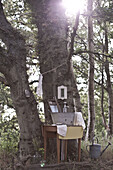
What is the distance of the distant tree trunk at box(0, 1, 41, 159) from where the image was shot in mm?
5119

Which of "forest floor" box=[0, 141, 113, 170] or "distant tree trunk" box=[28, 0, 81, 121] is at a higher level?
"distant tree trunk" box=[28, 0, 81, 121]

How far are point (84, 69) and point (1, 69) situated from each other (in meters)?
5.09

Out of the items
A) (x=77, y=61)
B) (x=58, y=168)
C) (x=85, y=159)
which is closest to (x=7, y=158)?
(x=58, y=168)

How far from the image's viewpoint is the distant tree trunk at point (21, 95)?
5.12 m

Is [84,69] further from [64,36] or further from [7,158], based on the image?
[7,158]

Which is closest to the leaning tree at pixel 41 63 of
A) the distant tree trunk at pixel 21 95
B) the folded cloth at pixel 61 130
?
the distant tree trunk at pixel 21 95

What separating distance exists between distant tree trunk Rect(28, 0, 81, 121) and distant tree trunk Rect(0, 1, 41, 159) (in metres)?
0.45

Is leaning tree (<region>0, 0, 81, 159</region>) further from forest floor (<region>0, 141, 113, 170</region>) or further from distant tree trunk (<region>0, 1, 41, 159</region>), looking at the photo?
forest floor (<region>0, 141, 113, 170</region>)

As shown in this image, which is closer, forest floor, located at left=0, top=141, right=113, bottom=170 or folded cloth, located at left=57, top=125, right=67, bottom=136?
folded cloth, located at left=57, top=125, right=67, bottom=136

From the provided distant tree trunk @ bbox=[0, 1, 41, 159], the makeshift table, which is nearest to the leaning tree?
distant tree trunk @ bbox=[0, 1, 41, 159]

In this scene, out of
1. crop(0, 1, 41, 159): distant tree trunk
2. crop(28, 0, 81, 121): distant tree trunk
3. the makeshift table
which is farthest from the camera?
crop(28, 0, 81, 121): distant tree trunk

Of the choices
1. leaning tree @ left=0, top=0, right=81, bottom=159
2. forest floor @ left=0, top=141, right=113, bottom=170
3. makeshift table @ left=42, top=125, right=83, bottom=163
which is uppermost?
leaning tree @ left=0, top=0, right=81, bottom=159

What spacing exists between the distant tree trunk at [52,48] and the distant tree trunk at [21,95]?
1.49 feet

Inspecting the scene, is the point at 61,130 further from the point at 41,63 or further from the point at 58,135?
the point at 41,63
